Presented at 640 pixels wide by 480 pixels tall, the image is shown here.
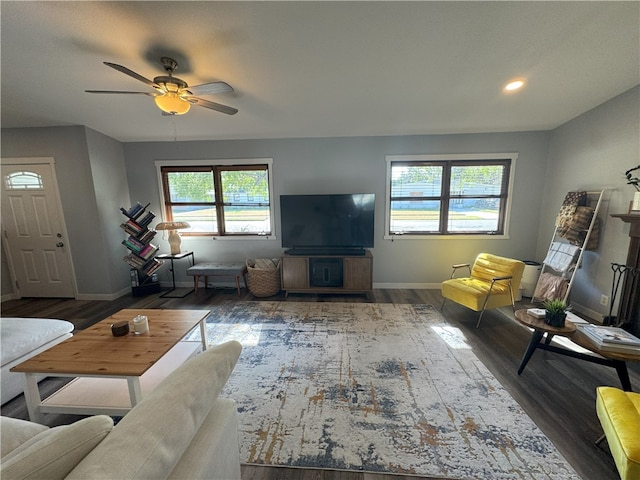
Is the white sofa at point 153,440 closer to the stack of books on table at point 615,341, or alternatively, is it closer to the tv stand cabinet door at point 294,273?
the stack of books on table at point 615,341

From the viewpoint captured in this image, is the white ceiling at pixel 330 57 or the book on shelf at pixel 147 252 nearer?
the white ceiling at pixel 330 57

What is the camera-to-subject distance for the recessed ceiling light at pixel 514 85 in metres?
2.66

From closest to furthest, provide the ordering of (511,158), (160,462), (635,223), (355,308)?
(160,462) → (635,223) → (355,308) → (511,158)

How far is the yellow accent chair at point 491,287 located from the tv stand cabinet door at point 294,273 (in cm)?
200

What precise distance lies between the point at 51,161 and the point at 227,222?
2540 millimetres

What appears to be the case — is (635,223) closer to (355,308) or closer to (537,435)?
(537,435)

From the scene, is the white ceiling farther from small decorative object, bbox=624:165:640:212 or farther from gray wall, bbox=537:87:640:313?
small decorative object, bbox=624:165:640:212

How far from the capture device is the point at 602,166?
9.96 ft

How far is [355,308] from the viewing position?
3549 millimetres

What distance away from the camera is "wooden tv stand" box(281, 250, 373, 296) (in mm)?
3873

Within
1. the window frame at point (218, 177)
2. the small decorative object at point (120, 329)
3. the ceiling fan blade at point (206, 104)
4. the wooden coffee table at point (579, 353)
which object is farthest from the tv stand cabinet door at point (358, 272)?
the small decorative object at point (120, 329)

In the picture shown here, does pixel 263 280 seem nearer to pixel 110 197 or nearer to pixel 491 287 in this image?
pixel 110 197

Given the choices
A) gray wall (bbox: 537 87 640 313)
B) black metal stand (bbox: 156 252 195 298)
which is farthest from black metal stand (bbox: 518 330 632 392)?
black metal stand (bbox: 156 252 195 298)

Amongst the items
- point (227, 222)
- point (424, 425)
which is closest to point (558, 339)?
point (424, 425)
